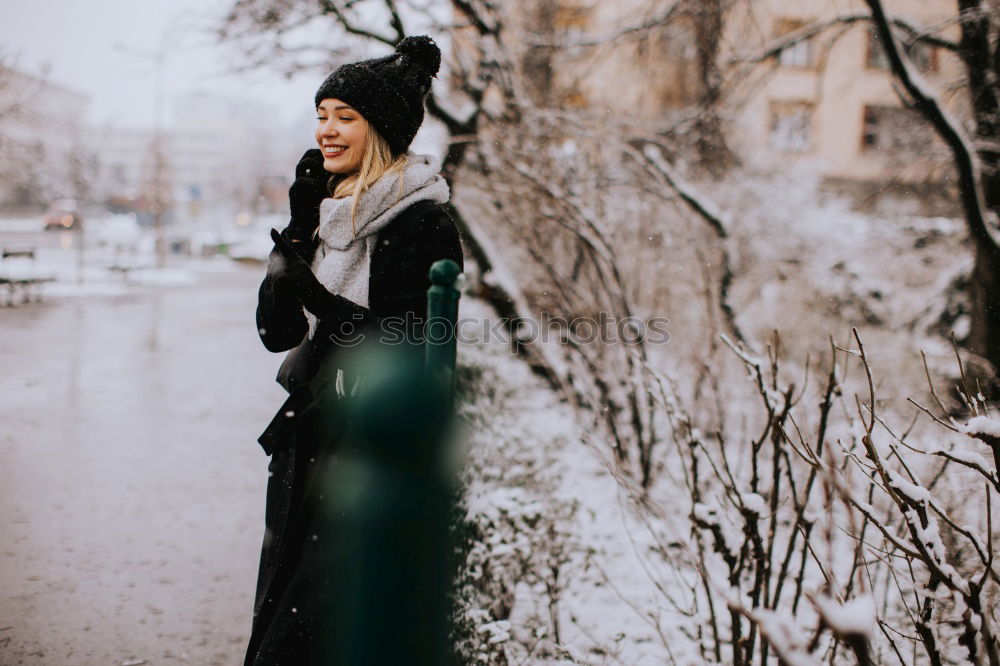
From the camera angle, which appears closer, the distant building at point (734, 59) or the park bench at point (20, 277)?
the distant building at point (734, 59)

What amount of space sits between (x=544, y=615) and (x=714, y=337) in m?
2.76

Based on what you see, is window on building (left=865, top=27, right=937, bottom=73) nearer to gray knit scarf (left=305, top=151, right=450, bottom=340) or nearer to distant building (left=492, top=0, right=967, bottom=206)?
distant building (left=492, top=0, right=967, bottom=206)

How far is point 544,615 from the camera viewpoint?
3107 millimetres

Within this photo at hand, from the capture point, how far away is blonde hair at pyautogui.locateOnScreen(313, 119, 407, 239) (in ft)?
6.50

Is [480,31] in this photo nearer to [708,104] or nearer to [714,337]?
[708,104]

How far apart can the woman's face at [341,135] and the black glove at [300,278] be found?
31 centimetres

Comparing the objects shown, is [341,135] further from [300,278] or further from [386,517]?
[386,517]

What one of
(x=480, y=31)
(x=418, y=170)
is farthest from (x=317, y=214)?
(x=480, y=31)

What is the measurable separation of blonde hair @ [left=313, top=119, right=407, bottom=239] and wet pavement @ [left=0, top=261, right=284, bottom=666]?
2040mm

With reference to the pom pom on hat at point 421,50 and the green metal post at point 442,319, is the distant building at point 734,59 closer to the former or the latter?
the pom pom on hat at point 421,50

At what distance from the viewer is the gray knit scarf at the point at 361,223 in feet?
6.36

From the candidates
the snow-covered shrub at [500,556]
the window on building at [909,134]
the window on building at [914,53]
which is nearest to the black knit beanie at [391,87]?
the snow-covered shrub at [500,556]

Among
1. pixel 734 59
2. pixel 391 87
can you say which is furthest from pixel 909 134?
pixel 391 87

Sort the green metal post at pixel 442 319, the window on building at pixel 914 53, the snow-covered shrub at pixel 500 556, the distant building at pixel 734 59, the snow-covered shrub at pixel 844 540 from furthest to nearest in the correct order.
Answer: the distant building at pixel 734 59
the window on building at pixel 914 53
the snow-covered shrub at pixel 500 556
the green metal post at pixel 442 319
the snow-covered shrub at pixel 844 540
